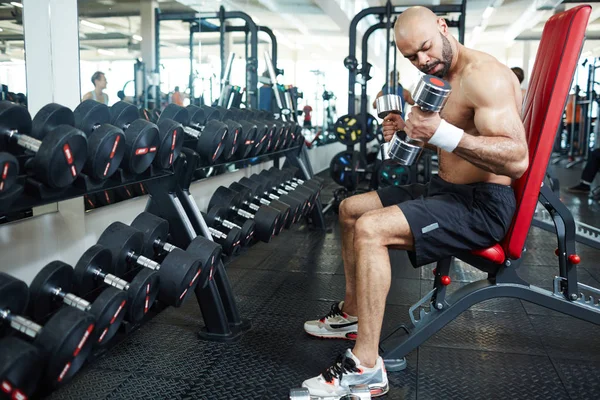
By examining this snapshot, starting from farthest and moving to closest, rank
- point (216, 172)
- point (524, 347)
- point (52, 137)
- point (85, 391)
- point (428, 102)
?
point (216, 172)
point (524, 347)
point (85, 391)
point (428, 102)
point (52, 137)

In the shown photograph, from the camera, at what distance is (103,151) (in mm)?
1479

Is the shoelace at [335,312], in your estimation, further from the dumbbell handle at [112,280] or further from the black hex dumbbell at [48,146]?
the black hex dumbbell at [48,146]

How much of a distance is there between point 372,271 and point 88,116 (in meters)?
0.93

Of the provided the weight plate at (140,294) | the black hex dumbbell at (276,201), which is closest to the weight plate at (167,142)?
the weight plate at (140,294)

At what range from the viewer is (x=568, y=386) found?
1.71 m

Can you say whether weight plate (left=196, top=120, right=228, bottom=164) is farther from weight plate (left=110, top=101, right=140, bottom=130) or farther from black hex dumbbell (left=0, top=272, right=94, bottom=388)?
black hex dumbbell (left=0, top=272, right=94, bottom=388)

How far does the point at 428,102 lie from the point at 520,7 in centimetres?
966

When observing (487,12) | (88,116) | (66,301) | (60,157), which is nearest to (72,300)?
(66,301)

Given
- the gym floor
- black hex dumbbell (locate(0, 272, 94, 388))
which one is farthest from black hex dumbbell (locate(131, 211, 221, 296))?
black hex dumbbell (locate(0, 272, 94, 388))

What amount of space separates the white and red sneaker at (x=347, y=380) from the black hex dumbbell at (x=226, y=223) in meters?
0.89

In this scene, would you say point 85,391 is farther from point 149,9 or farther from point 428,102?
point 149,9

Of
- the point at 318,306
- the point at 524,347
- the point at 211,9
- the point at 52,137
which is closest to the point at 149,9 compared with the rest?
the point at 211,9

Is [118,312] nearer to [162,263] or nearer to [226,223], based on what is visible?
[162,263]

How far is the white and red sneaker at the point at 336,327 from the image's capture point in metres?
2.06
